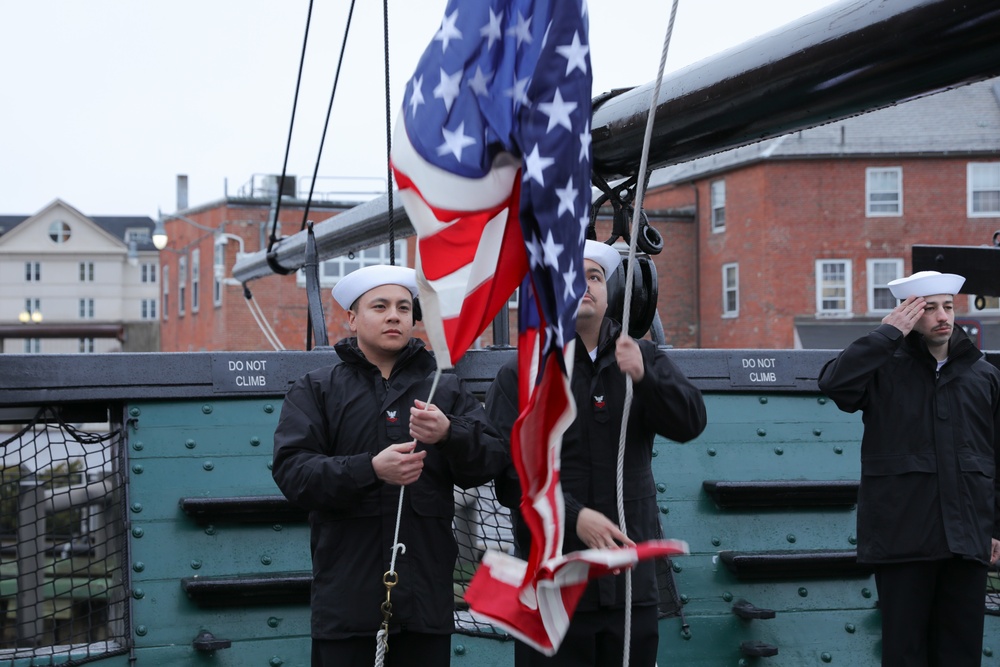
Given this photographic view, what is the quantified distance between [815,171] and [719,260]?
3927mm

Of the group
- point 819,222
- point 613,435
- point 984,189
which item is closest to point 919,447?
point 613,435

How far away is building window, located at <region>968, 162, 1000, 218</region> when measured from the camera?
34.0 metres

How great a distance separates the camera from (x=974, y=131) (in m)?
34.2

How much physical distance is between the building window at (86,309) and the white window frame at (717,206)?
5257cm

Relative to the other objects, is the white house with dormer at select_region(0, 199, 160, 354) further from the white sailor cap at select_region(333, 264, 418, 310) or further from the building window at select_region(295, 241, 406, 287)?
the white sailor cap at select_region(333, 264, 418, 310)

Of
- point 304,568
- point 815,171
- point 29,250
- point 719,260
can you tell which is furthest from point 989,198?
point 29,250

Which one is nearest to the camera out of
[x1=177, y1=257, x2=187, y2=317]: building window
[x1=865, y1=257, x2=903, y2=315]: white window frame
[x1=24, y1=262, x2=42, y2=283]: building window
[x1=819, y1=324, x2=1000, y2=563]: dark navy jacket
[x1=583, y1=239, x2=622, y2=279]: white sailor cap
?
[x1=583, y1=239, x2=622, y2=279]: white sailor cap

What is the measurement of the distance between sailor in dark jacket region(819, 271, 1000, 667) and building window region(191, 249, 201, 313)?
1450 inches

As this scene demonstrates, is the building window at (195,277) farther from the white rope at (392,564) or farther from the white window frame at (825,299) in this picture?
the white rope at (392,564)

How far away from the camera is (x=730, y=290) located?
35375 millimetres

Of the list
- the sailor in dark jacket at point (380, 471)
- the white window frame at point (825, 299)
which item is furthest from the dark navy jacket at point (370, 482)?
the white window frame at point (825, 299)

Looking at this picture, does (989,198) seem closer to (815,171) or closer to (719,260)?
(815,171)

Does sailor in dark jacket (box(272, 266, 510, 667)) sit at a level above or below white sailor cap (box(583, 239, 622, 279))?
below

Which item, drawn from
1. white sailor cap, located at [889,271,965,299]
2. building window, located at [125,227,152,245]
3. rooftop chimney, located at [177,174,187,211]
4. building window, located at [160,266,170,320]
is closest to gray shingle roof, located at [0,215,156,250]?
building window, located at [125,227,152,245]
